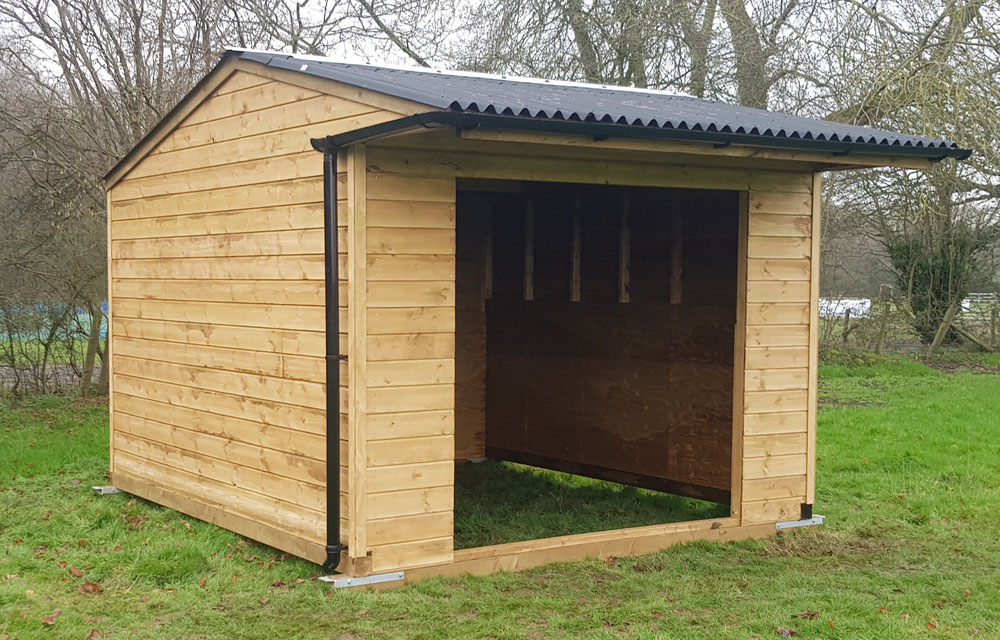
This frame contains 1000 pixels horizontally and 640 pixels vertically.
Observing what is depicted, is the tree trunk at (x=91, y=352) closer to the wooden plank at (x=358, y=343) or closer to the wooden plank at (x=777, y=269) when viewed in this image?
the wooden plank at (x=358, y=343)

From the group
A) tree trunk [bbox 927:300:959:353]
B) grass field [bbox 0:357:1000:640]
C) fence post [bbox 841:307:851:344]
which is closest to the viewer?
grass field [bbox 0:357:1000:640]

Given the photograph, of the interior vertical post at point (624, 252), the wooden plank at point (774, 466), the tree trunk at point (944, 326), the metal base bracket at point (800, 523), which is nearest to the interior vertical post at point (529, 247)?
the interior vertical post at point (624, 252)

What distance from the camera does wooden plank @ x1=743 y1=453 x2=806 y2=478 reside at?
256 inches

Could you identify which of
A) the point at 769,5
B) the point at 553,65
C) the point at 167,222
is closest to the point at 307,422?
the point at 167,222

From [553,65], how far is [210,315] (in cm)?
855

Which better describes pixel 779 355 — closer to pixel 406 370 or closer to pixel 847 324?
pixel 406 370

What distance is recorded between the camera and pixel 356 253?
5258 mm

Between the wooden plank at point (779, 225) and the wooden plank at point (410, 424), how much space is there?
2.25m

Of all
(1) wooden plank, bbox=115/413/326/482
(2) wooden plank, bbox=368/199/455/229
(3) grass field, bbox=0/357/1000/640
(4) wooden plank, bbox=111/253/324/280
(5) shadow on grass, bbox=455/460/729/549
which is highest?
(2) wooden plank, bbox=368/199/455/229

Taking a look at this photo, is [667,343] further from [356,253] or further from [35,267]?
[35,267]

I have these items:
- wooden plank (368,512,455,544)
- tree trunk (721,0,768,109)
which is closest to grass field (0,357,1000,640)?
wooden plank (368,512,455,544)

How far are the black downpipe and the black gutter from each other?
6.9 inches

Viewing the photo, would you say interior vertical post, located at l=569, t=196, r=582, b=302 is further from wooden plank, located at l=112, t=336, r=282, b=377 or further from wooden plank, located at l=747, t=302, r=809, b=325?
wooden plank, located at l=112, t=336, r=282, b=377

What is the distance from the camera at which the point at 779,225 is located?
6551 mm
